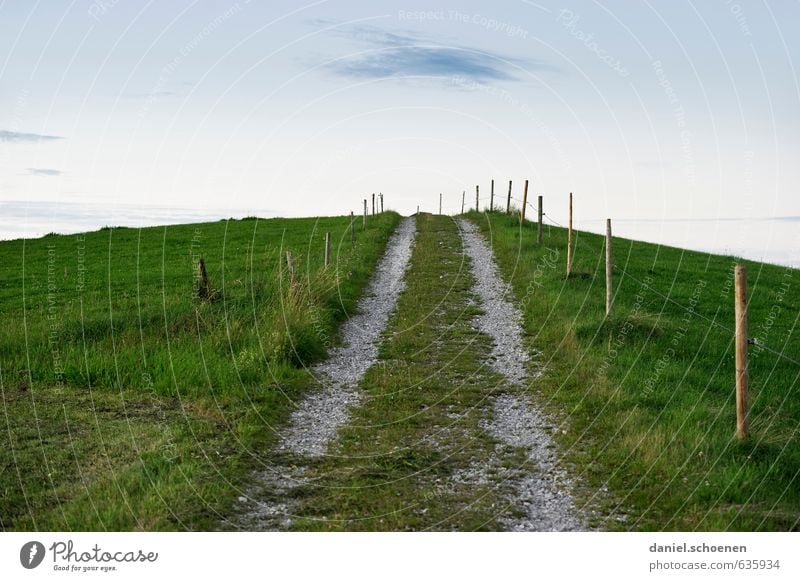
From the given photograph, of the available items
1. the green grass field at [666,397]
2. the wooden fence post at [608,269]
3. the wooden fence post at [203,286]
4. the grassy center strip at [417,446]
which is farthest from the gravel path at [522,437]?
the wooden fence post at [203,286]

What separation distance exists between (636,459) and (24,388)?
38.2ft

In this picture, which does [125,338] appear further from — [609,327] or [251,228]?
[251,228]

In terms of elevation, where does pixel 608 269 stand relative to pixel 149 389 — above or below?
above

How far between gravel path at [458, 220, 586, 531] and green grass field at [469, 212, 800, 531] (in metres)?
0.39

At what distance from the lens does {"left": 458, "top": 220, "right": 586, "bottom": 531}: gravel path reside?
858 cm

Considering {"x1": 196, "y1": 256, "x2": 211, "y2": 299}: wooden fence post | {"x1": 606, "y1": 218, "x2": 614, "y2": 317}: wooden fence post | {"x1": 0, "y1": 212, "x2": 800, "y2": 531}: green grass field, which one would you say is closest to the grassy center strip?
{"x1": 0, "y1": 212, "x2": 800, "y2": 531}: green grass field

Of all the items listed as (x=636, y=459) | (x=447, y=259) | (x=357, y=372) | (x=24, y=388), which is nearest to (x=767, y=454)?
(x=636, y=459)

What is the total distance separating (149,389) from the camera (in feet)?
44.7

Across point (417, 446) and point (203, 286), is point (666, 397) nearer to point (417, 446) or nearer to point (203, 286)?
point (417, 446)

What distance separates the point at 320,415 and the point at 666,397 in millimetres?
6130

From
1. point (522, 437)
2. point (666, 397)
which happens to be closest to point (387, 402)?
point (522, 437)

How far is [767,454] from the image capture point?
394 inches

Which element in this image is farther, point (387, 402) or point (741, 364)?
point (387, 402)

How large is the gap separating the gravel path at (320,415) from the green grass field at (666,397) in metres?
3.88
